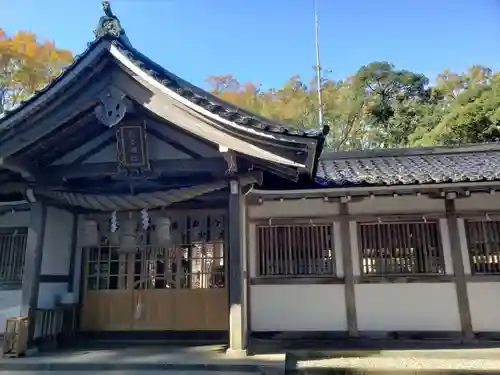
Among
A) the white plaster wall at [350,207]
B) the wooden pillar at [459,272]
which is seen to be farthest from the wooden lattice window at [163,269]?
the wooden pillar at [459,272]

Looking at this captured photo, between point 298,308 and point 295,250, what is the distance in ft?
3.81

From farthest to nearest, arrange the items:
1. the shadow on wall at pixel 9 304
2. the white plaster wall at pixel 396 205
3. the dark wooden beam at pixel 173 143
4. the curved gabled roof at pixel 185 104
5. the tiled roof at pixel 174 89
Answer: the shadow on wall at pixel 9 304 → the white plaster wall at pixel 396 205 → the dark wooden beam at pixel 173 143 → the tiled roof at pixel 174 89 → the curved gabled roof at pixel 185 104

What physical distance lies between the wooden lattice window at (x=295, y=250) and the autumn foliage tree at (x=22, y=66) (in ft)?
89.7

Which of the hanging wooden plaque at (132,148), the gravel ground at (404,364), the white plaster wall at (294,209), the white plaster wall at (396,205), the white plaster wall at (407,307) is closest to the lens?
the gravel ground at (404,364)

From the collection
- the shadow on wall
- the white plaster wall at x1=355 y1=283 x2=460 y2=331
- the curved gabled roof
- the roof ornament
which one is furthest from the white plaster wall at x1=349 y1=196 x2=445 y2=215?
the shadow on wall

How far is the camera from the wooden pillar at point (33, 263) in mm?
7027

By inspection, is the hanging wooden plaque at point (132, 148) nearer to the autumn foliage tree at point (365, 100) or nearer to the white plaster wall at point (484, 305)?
the white plaster wall at point (484, 305)

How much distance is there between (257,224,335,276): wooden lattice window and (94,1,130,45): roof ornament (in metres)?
4.55

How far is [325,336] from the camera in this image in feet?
25.8

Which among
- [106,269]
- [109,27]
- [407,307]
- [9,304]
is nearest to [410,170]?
[407,307]

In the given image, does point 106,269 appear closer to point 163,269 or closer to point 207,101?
point 163,269

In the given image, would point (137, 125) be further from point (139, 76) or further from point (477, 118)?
point (477, 118)

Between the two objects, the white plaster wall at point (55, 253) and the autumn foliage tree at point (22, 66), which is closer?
the white plaster wall at point (55, 253)

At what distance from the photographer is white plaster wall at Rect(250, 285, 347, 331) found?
7953 millimetres
